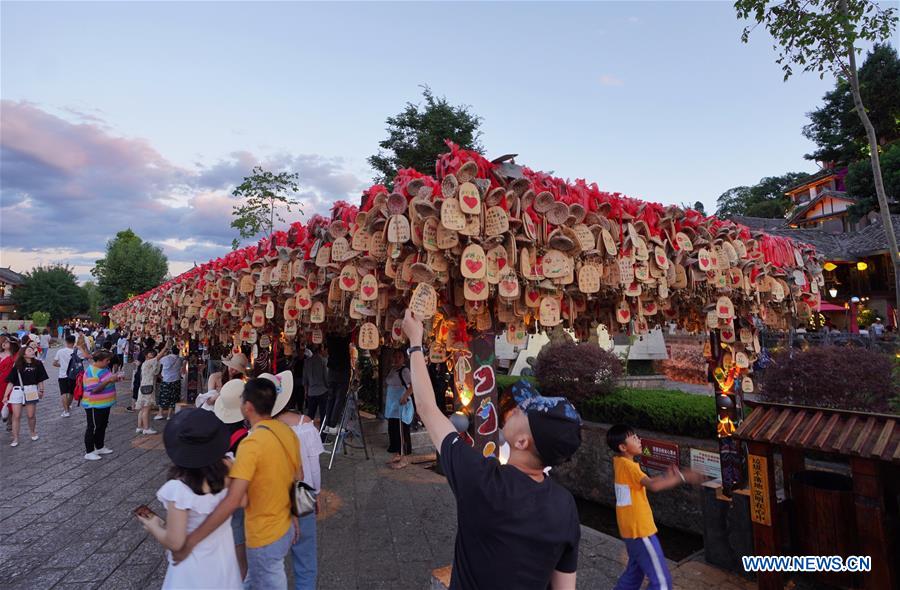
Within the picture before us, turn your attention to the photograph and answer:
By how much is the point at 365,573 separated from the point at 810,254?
5.53 meters

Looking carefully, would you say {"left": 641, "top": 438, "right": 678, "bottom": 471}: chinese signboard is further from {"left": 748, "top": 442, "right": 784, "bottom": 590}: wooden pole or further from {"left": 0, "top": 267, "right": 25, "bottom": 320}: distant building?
{"left": 0, "top": 267, "right": 25, "bottom": 320}: distant building

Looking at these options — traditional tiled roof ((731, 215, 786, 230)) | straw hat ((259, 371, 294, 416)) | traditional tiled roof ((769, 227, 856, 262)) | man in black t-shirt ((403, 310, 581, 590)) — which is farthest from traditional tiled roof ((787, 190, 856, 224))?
man in black t-shirt ((403, 310, 581, 590))

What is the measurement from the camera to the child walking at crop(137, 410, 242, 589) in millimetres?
2100

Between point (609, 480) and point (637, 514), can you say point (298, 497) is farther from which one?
point (609, 480)

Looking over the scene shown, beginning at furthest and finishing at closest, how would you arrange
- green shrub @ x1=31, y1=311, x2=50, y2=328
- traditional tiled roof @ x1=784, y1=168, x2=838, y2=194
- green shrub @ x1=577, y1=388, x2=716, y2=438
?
green shrub @ x1=31, y1=311, x2=50, y2=328 < traditional tiled roof @ x1=784, y1=168, x2=838, y2=194 < green shrub @ x1=577, y1=388, x2=716, y2=438

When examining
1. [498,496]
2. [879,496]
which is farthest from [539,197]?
[879,496]

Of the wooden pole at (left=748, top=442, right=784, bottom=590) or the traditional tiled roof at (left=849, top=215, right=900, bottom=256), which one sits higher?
the traditional tiled roof at (left=849, top=215, right=900, bottom=256)

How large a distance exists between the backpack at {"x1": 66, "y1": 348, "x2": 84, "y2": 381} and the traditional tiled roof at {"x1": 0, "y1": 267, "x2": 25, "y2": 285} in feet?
205

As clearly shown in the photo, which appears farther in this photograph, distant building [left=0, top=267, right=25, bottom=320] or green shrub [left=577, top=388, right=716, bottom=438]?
distant building [left=0, top=267, right=25, bottom=320]

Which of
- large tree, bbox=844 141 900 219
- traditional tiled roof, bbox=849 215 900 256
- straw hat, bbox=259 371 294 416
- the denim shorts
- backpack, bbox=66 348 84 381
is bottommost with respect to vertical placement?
the denim shorts

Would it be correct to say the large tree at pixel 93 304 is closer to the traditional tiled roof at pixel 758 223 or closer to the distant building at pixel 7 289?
the distant building at pixel 7 289

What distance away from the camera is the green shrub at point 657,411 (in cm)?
620

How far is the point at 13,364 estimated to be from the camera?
7418 millimetres

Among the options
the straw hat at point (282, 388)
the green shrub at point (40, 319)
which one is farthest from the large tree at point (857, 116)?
the green shrub at point (40, 319)
